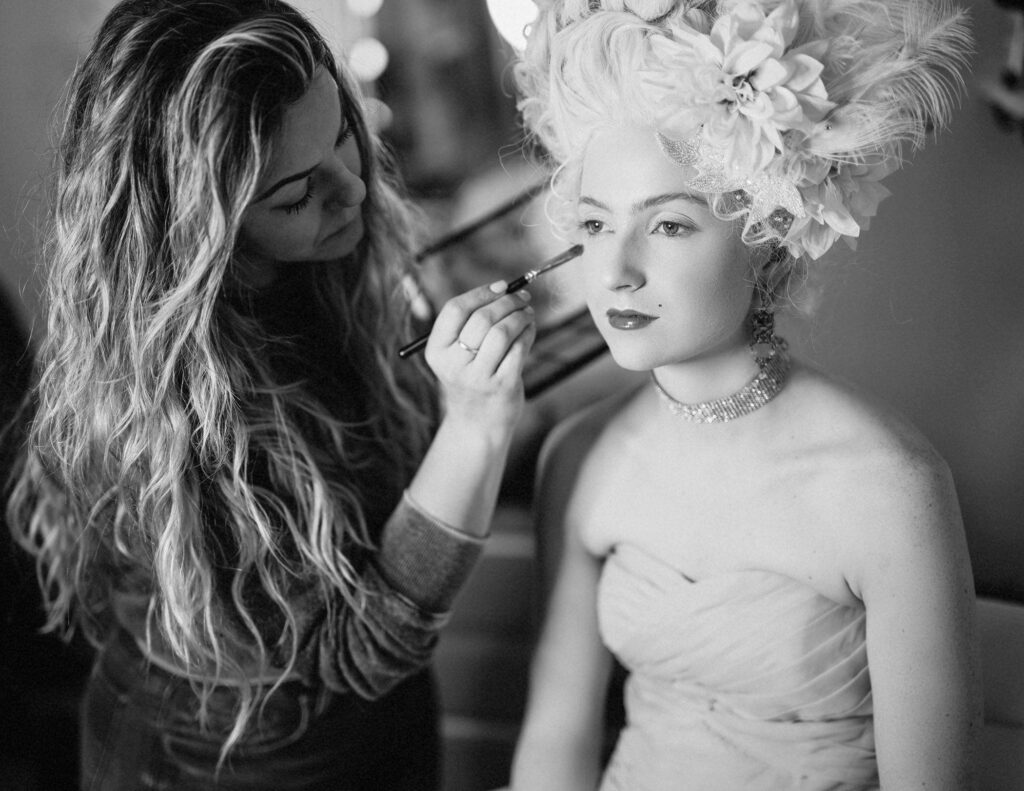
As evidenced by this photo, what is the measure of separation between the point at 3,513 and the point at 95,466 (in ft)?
2.39

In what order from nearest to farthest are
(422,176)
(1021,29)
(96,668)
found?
(1021,29) → (96,668) → (422,176)

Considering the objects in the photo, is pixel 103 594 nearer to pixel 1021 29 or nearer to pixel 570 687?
pixel 570 687

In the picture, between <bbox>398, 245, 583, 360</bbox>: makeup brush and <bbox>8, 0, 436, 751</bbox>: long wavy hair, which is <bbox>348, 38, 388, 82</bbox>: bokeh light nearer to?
<bbox>8, 0, 436, 751</bbox>: long wavy hair

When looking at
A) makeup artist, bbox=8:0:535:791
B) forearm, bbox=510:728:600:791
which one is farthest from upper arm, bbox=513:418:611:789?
makeup artist, bbox=8:0:535:791

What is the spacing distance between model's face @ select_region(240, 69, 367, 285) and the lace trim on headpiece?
42cm

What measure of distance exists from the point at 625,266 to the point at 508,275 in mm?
817

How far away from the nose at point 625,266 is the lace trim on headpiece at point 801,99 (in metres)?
0.09

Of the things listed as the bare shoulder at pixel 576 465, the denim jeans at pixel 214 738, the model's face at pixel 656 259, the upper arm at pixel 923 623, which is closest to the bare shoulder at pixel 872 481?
the upper arm at pixel 923 623

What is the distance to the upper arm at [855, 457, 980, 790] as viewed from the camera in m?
0.94

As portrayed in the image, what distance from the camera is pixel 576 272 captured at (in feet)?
4.70

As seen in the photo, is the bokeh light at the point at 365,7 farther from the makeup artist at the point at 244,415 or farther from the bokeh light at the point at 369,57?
the makeup artist at the point at 244,415

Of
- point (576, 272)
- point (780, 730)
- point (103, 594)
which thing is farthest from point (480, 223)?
point (780, 730)

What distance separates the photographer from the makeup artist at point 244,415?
3.25 feet

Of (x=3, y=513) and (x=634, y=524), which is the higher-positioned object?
(x=634, y=524)
